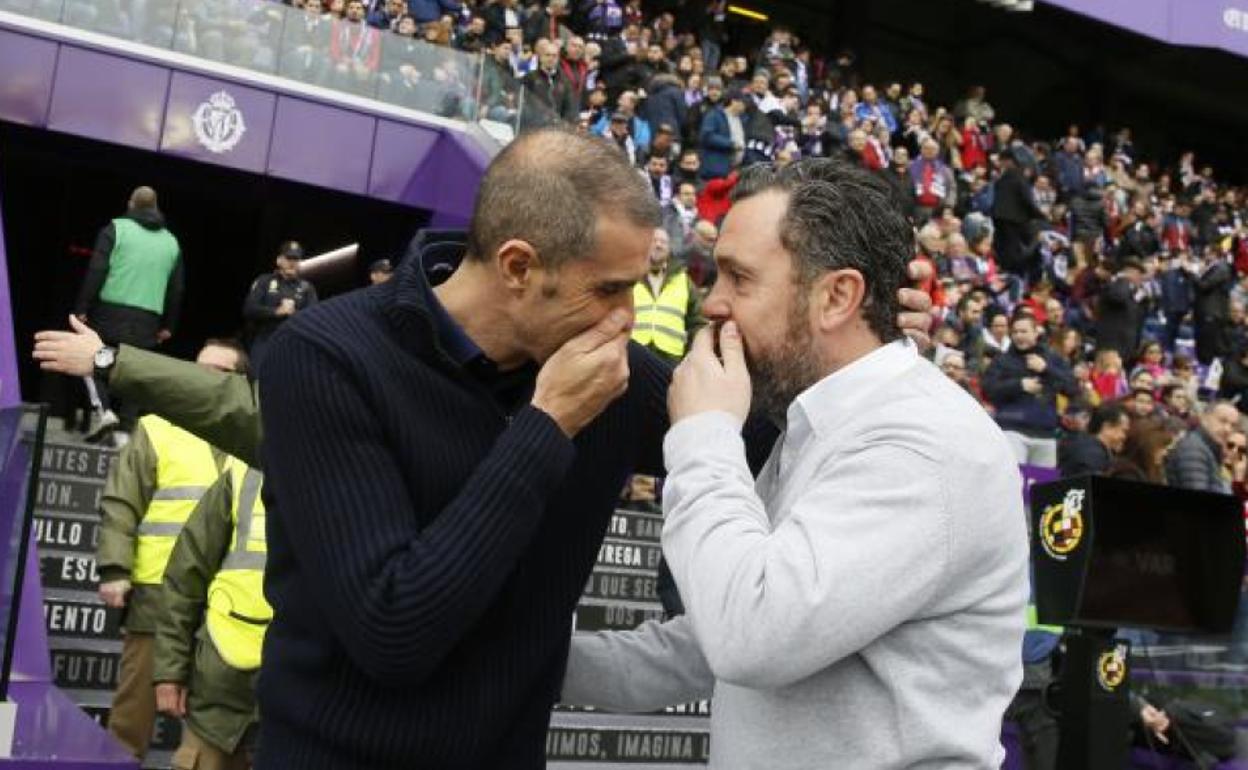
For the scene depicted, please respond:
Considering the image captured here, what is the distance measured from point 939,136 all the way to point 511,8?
6375 millimetres

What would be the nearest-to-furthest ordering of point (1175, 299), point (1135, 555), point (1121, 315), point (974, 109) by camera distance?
point (1135, 555) → point (1121, 315) → point (1175, 299) → point (974, 109)

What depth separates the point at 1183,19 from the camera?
76.7 ft

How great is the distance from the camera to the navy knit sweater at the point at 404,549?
1.74 m

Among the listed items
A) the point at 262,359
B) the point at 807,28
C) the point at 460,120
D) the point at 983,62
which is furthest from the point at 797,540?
the point at 983,62

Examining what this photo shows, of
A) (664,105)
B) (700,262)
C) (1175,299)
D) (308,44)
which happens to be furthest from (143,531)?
(1175,299)

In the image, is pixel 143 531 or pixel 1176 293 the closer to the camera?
pixel 143 531

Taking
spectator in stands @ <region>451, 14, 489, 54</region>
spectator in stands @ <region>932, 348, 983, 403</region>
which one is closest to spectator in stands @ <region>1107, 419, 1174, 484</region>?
spectator in stands @ <region>932, 348, 983, 403</region>

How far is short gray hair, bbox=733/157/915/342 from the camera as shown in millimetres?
2016

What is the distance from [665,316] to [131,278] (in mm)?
4170

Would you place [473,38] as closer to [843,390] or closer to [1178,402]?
[1178,402]

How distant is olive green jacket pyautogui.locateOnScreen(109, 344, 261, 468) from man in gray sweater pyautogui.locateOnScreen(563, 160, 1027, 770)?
0.98 meters

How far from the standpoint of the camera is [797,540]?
1.75 m

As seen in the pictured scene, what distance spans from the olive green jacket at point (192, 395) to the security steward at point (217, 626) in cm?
214

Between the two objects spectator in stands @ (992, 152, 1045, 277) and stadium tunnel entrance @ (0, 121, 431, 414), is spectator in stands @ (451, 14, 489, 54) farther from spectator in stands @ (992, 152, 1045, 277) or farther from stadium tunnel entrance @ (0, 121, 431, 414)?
spectator in stands @ (992, 152, 1045, 277)
